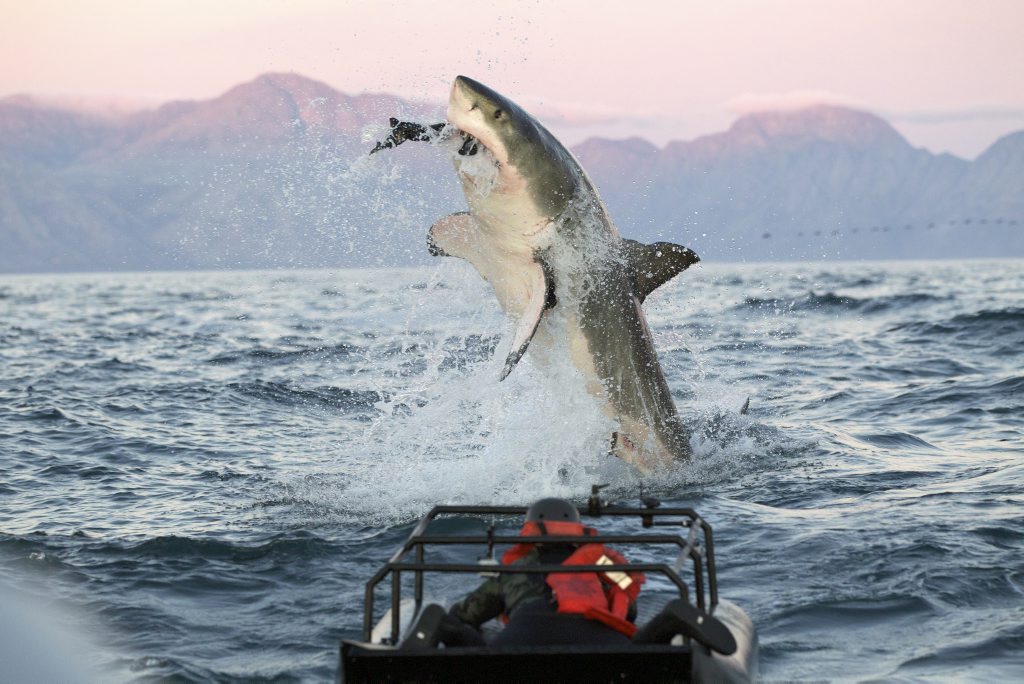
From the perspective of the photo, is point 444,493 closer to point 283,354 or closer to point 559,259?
point 559,259

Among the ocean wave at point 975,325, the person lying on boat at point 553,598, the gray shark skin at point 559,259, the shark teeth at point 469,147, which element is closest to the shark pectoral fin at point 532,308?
the gray shark skin at point 559,259

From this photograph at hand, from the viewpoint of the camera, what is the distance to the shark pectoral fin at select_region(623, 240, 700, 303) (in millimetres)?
11828

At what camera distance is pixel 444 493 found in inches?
480

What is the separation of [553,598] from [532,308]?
5.20 m

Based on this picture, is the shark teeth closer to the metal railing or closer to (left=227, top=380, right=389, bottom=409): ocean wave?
the metal railing

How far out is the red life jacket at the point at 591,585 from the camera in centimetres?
591

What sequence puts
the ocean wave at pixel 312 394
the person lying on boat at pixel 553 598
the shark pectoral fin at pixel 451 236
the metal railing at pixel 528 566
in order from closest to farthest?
the metal railing at pixel 528 566, the person lying on boat at pixel 553 598, the shark pectoral fin at pixel 451 236, the ocean wave at pixel 312 394

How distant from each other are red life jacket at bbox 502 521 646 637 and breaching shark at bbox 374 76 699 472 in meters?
4.08

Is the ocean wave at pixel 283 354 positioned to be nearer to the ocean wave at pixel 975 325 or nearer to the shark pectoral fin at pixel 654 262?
the ocean wave at pixel 975 325

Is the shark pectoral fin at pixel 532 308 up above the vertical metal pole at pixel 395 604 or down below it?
above

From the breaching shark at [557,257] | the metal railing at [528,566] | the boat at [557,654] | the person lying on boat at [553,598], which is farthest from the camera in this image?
the breaching shark at [557,257]

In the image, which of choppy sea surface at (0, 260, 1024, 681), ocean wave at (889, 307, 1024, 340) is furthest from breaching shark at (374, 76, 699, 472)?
ocean wave at (889, 307, 1024, 340)

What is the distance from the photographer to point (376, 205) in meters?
11.9

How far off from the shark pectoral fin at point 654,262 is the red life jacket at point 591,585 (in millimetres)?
5853
